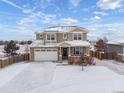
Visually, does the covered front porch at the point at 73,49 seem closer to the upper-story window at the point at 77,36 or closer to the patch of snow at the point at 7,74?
the upper-story window at the point at 77,36

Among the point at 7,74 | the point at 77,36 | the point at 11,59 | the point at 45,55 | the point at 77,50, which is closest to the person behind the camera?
the point at 7,74

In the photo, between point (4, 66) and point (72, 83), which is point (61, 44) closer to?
point (4, 66)

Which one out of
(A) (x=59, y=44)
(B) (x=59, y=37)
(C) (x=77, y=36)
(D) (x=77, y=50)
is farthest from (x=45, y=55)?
(C) (x=77, y=36)

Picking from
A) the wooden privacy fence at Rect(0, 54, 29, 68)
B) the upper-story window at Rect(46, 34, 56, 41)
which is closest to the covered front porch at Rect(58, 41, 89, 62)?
the upper-story window at Rect(46, 34, 56, 41)

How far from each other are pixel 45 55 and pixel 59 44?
307 cm

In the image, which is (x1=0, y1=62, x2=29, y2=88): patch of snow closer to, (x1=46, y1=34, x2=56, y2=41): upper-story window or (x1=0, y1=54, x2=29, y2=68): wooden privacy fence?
(x1=0, y1=54, x2=29, y2=68): wooden privacy fence

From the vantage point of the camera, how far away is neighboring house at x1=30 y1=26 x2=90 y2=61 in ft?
117

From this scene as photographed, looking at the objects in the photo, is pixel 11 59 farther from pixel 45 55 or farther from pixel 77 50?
pixel 77 50

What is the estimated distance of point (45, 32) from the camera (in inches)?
1473

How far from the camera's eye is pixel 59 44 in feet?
116

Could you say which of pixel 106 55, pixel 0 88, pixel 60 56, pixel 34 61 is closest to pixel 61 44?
pixel 60 56

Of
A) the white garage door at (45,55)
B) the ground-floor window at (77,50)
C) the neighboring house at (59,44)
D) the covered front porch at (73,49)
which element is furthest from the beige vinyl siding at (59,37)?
the ground-floor window at (77,50)

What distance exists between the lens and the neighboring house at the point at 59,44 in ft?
117

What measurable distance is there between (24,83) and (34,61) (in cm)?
1750
